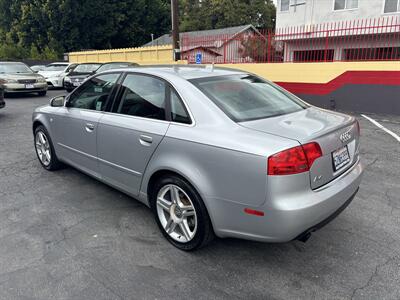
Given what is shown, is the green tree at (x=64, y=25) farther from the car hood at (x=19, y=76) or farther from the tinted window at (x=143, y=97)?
the tinted window at (x=143, y=97)

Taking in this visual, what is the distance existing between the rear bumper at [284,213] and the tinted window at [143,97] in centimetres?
106

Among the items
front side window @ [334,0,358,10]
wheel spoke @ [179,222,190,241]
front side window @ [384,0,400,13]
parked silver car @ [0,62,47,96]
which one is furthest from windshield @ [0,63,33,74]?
front side window @ [384,0,400,13]

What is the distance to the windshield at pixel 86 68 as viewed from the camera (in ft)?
50.6

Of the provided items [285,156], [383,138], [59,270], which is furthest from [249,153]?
[383,138]

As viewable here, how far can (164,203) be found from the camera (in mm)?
3064

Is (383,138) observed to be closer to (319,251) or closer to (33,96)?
(319,251)

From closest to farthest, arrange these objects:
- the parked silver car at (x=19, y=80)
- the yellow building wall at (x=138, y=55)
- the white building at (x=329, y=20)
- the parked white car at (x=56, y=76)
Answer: the parked silver car at (x=19, y=80), the white building at (x=329, y=20), the yellow building wall at (x=138, y=55), the parked white car at (x=56, y=76)

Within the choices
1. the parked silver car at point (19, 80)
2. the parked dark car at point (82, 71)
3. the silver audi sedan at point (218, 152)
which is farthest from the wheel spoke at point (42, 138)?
the parked dark car at point (82, 71)

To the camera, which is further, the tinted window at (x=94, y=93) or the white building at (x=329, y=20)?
the white building at (x=329, y=20)

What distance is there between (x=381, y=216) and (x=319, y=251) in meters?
1.04

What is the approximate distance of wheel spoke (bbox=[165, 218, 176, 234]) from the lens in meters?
3.06

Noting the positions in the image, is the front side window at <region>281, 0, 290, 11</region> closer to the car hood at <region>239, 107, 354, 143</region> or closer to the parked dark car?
the parked dark car

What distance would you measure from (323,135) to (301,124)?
24cm

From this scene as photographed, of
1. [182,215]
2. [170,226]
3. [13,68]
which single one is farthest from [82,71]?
[182,215]
